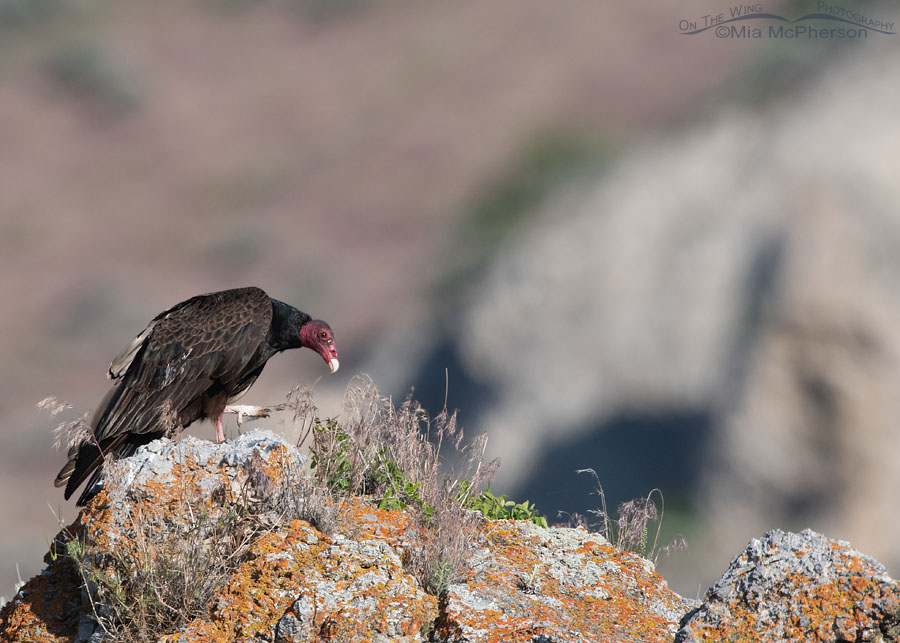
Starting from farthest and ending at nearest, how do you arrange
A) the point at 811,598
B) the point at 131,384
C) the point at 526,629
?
1. the point at 131,384
2. the point at 526,629
3. the point at 811,598

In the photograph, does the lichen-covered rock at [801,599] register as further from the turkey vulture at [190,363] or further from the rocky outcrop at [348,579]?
the turkey vulture at [190,363]

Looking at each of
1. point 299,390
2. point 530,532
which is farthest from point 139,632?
point 530,532

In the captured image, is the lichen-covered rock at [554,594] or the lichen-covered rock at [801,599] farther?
the lichen-covered rock at [554,594]

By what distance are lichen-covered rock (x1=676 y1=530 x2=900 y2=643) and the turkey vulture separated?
3306 millimetres

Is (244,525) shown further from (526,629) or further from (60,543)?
(526,629)

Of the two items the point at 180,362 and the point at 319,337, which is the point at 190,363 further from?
the point at 319,337

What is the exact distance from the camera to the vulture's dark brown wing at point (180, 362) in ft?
16.5

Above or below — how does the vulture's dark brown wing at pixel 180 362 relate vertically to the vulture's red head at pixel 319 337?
below

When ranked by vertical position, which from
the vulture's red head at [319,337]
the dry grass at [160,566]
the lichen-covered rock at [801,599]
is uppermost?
the vulture's red head at [319,337]

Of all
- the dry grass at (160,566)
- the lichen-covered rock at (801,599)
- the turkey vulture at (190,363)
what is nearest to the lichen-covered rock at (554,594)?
the lichen-covered rock at (801,599)

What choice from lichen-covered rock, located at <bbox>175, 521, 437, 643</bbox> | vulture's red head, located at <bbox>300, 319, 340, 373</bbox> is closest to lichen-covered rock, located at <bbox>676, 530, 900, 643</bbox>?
lichen-covered rock, located at <bbox>175, 521, 437, 643</bbox>

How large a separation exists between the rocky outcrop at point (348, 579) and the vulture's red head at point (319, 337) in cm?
191

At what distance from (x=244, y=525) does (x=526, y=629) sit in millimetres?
1306

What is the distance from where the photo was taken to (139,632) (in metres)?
3.31
